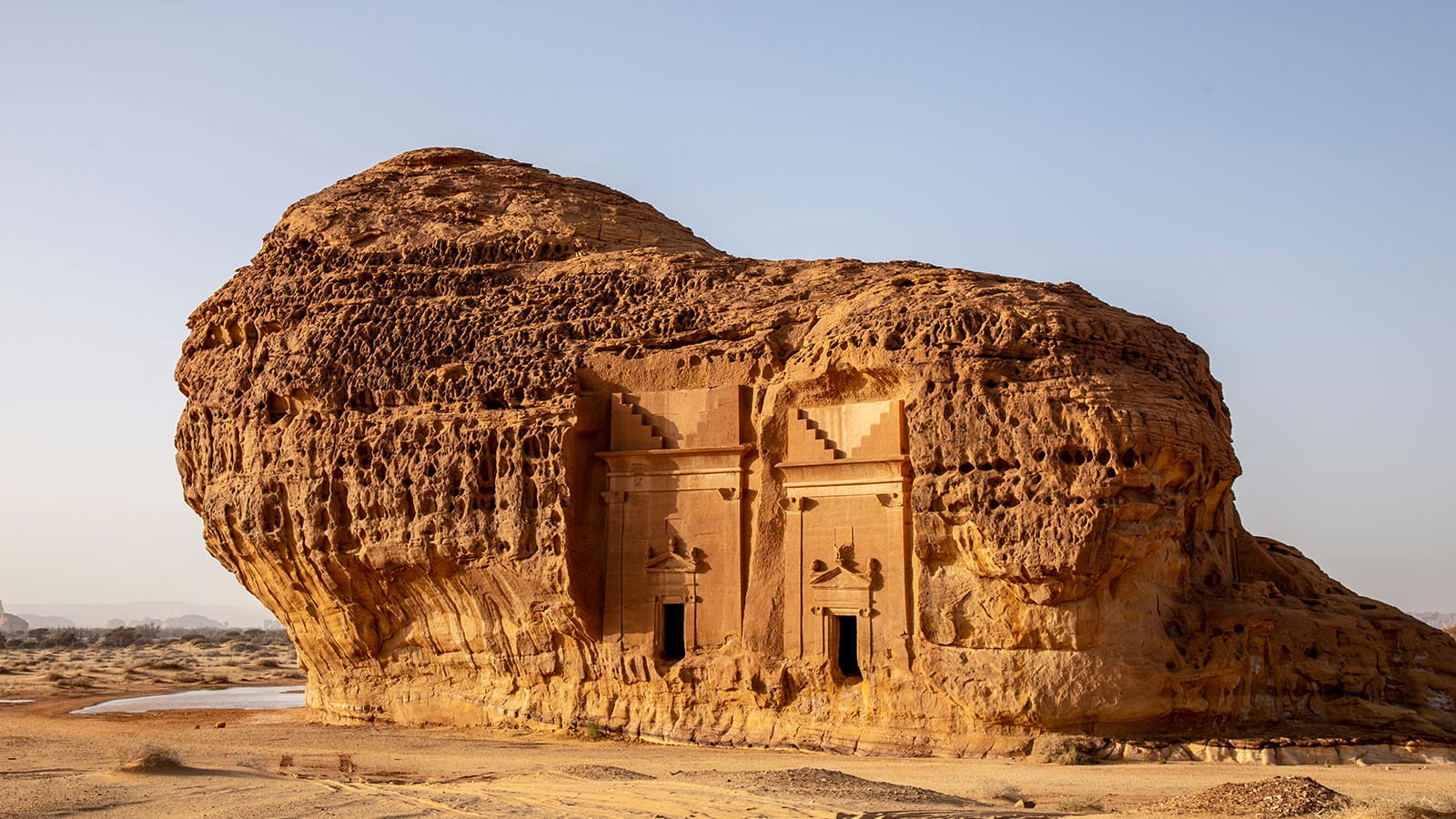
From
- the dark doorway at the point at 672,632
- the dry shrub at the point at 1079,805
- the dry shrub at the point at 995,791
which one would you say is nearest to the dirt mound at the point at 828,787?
the dry shrub at the point at 995,791

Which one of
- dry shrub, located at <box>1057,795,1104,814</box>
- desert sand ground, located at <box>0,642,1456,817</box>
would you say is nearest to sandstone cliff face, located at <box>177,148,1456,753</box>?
desert sand ground, located at <box>0,642,1456,817</box>

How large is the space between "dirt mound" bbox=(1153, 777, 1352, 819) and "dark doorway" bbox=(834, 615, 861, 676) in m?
7.11

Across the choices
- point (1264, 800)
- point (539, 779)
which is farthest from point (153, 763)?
point (1264, 800)

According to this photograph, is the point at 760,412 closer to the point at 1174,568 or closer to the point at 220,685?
the point at 1174,568

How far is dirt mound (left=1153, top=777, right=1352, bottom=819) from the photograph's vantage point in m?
13.2

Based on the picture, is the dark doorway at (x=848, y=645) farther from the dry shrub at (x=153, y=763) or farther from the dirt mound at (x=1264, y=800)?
the dry shrub at (x=153, y=763)

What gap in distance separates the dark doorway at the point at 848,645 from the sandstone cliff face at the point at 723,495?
0.05 metres

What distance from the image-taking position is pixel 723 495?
862 inches

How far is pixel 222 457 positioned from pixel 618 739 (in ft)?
33.8

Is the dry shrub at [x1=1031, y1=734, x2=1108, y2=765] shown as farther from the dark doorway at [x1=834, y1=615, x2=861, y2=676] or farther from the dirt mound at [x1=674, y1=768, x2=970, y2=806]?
the dirt mound at [x1=674, y1=768, x2=970, y2=806]

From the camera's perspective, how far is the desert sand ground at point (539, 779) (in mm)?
13430

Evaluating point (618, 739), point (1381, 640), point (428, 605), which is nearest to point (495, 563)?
point (428, 605)

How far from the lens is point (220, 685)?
40656 mm

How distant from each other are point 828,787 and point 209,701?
25051 mm
